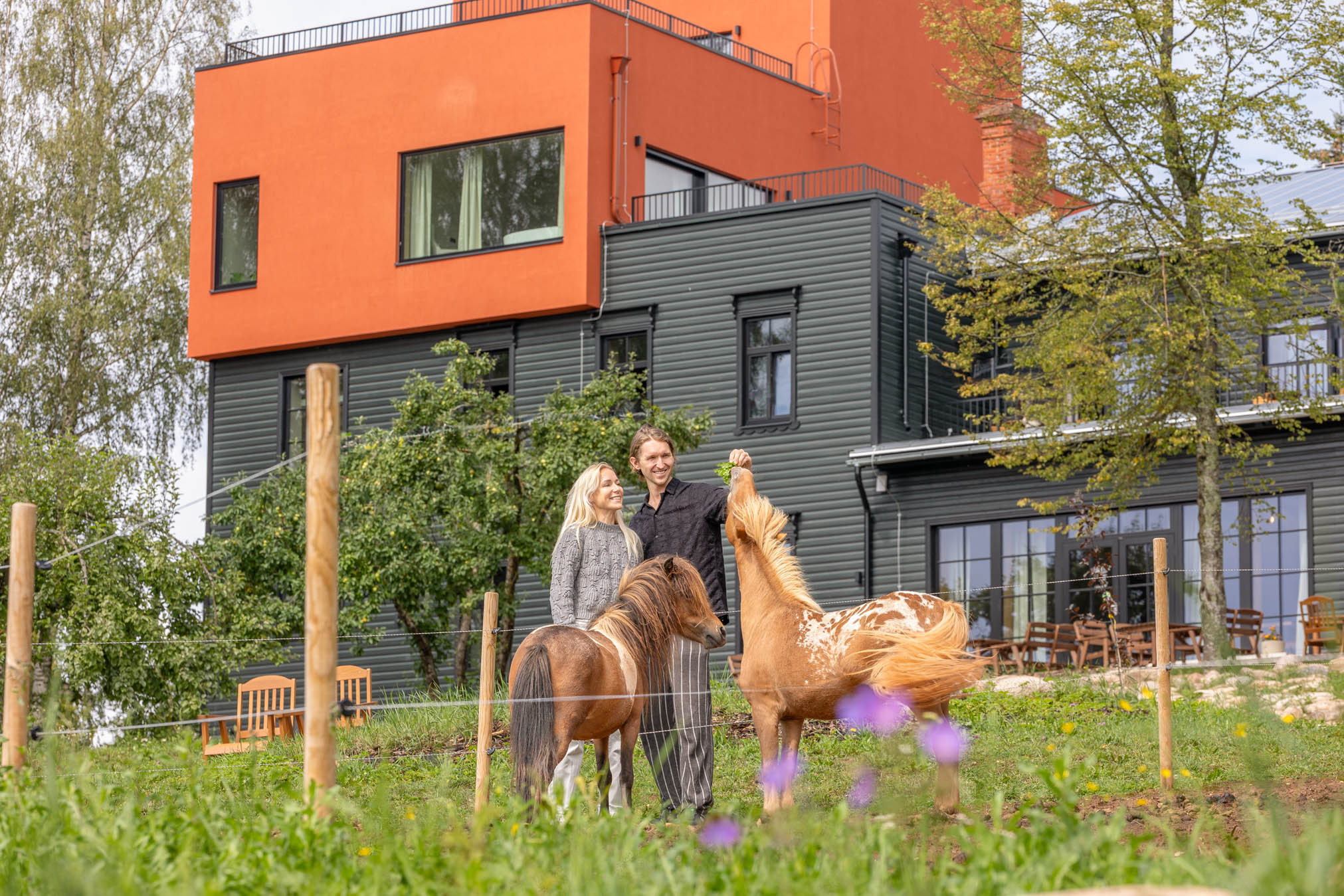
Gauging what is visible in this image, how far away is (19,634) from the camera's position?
8.05 meters

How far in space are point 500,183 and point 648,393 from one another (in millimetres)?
3781

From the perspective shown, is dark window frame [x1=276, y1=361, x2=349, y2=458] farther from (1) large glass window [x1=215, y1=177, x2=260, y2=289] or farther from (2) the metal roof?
(2) the metal roof

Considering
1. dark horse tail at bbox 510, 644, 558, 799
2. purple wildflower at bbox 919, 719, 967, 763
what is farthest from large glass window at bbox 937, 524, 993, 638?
purple wildflower at bbox 919, 719, 967, 763

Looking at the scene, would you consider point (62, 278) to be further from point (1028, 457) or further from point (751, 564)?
point (751, 564)

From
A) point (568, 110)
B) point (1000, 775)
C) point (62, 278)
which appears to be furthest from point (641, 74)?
point (1000, 775)

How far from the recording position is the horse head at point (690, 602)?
8688mm

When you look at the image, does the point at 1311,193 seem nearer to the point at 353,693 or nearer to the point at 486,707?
the point at 353,693

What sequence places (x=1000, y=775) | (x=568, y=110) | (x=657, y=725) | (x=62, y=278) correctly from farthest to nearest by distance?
(x=62, y=278), (x=568, y=110), (x=1000, y=775), (x=657, y=725)

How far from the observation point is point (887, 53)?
106 feet

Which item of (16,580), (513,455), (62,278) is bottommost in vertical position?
(16,580)

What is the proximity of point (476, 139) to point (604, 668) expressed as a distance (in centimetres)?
2049

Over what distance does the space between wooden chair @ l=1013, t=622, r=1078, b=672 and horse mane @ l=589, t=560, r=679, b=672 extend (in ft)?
43.5

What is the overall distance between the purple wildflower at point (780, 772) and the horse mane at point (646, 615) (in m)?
0.70

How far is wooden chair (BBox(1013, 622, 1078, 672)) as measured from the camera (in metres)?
22.2
